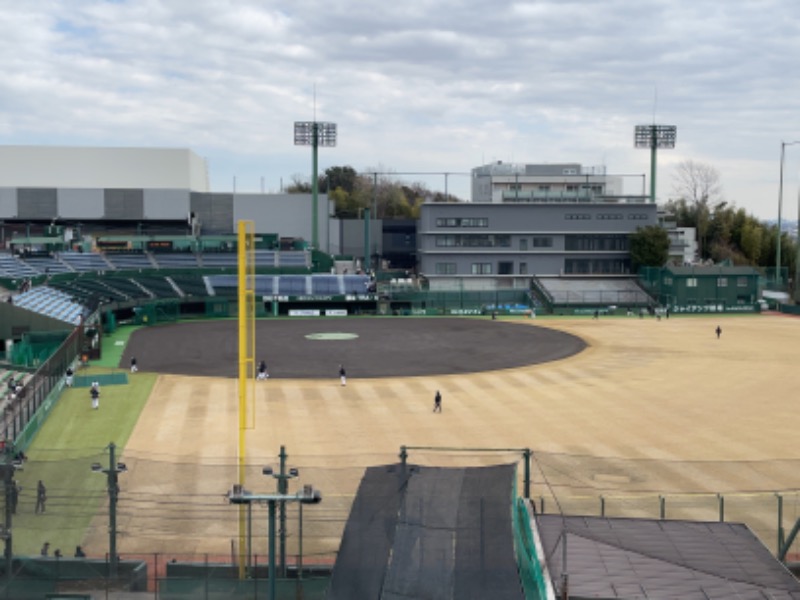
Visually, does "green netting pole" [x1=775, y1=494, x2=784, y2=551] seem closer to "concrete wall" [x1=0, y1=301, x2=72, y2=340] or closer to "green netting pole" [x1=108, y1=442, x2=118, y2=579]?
"green netting pole" [x1=108, y1=442, x2=118, y2=579]

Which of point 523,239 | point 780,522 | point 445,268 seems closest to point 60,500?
point 780,522

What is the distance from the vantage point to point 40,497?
1833 centimetres

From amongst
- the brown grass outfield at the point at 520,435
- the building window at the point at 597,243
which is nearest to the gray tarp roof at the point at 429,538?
the brown grass outfield at the point at 520,435

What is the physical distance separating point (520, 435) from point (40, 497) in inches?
758

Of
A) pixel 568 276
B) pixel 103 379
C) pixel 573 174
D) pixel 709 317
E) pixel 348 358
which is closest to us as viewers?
pixel 103 379

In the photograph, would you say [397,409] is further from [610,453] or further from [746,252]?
[746,252]

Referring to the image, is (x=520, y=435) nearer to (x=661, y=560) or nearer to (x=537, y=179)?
(x=661, y=560)

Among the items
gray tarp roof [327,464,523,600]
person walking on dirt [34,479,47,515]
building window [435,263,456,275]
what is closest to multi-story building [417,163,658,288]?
building window [435,263,456,275]

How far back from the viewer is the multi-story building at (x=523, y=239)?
304ft

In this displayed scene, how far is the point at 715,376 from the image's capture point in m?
46.8

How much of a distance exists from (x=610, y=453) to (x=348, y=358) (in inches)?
1007

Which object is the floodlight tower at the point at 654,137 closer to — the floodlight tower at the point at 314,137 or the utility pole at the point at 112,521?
the floodlight tower at the point at 314,137

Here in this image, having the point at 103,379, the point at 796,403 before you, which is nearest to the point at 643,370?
the point at 796,403

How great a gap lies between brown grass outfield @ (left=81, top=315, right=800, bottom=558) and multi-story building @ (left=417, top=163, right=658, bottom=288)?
35339 mm
